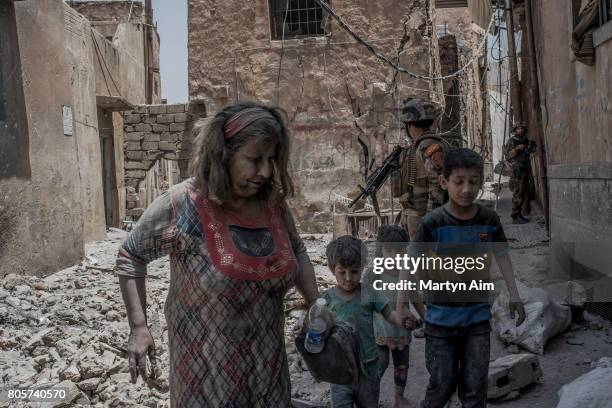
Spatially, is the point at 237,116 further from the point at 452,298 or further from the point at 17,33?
the point at 17,33

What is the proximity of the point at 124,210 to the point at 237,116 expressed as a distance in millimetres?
14209

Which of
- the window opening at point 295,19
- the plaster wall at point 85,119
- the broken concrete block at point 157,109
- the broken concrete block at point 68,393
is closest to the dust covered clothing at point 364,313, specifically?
the broken concrete block at point 68,393

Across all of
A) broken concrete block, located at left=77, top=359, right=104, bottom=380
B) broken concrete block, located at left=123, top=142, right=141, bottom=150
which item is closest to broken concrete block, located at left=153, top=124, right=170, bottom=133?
broken concrete block, located at left=123, top=142, right=141, bottom=150

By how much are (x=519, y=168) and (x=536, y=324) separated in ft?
21.4

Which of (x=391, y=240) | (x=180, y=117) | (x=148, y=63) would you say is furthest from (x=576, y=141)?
(x=148, y=63)

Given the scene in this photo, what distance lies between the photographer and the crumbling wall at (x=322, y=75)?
12258 millimetres

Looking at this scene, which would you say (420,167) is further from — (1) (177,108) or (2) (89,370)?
(1) (177,108)

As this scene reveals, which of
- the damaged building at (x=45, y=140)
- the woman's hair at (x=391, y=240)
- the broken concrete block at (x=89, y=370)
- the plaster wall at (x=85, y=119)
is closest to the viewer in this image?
the woman's hair at (x=391, y=240)

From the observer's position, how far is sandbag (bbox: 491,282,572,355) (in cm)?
420

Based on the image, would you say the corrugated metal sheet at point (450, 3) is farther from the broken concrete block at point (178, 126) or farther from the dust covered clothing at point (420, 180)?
the dust covered clothing at point (420, 180)

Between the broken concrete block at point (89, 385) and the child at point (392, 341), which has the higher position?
the child at point (392, 341)

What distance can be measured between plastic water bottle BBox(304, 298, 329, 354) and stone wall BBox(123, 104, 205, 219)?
13294mm

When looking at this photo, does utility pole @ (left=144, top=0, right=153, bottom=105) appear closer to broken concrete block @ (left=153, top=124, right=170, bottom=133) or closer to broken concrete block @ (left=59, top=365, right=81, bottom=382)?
broken concrete block @ (left=153, top=124, right=170, bottom=133)

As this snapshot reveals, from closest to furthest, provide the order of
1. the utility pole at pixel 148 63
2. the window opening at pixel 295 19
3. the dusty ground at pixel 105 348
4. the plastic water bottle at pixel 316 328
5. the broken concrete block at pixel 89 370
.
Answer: the plastic water bottle at pixel 316 328
the dusty ground at pixel 105 348
the broken concrete block at pixel 89 370
the window opening at pixel 295 19
the utility pole at pixel 148 63
